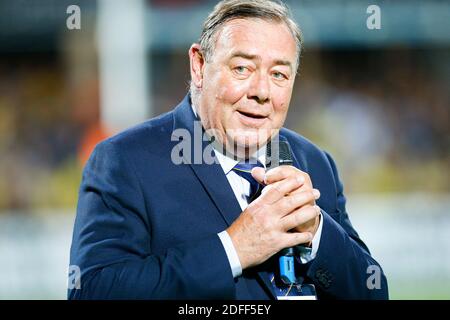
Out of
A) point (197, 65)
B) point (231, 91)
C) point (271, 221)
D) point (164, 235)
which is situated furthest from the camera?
point (197, 65)

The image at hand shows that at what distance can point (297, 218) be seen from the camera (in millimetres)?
1717

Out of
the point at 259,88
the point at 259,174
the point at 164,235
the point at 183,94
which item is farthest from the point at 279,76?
the point at 183,94

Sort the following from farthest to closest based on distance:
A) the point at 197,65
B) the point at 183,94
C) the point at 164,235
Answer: the point at 183,94 < the point at 197,65 < the point at 164,235

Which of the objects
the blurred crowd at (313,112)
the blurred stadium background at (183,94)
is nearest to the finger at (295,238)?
the blurred stadium background at (183,94)

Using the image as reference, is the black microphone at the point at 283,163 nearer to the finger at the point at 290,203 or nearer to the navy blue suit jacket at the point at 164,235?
the navy blue suit jacket at the point at 164,235

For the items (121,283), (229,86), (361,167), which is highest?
(229,86)

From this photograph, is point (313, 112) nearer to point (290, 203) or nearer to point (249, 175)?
point (249, 175)

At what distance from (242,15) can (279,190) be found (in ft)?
1.68

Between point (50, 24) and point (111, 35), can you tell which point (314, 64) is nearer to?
point (111, 35)

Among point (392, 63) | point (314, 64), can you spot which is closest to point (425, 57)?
point (392, 63)

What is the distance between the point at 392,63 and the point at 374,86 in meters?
0.45

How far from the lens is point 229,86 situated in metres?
1.92

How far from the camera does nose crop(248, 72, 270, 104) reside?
189 cm

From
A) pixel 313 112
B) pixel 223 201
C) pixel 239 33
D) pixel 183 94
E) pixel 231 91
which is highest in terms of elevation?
pixel 239 33
